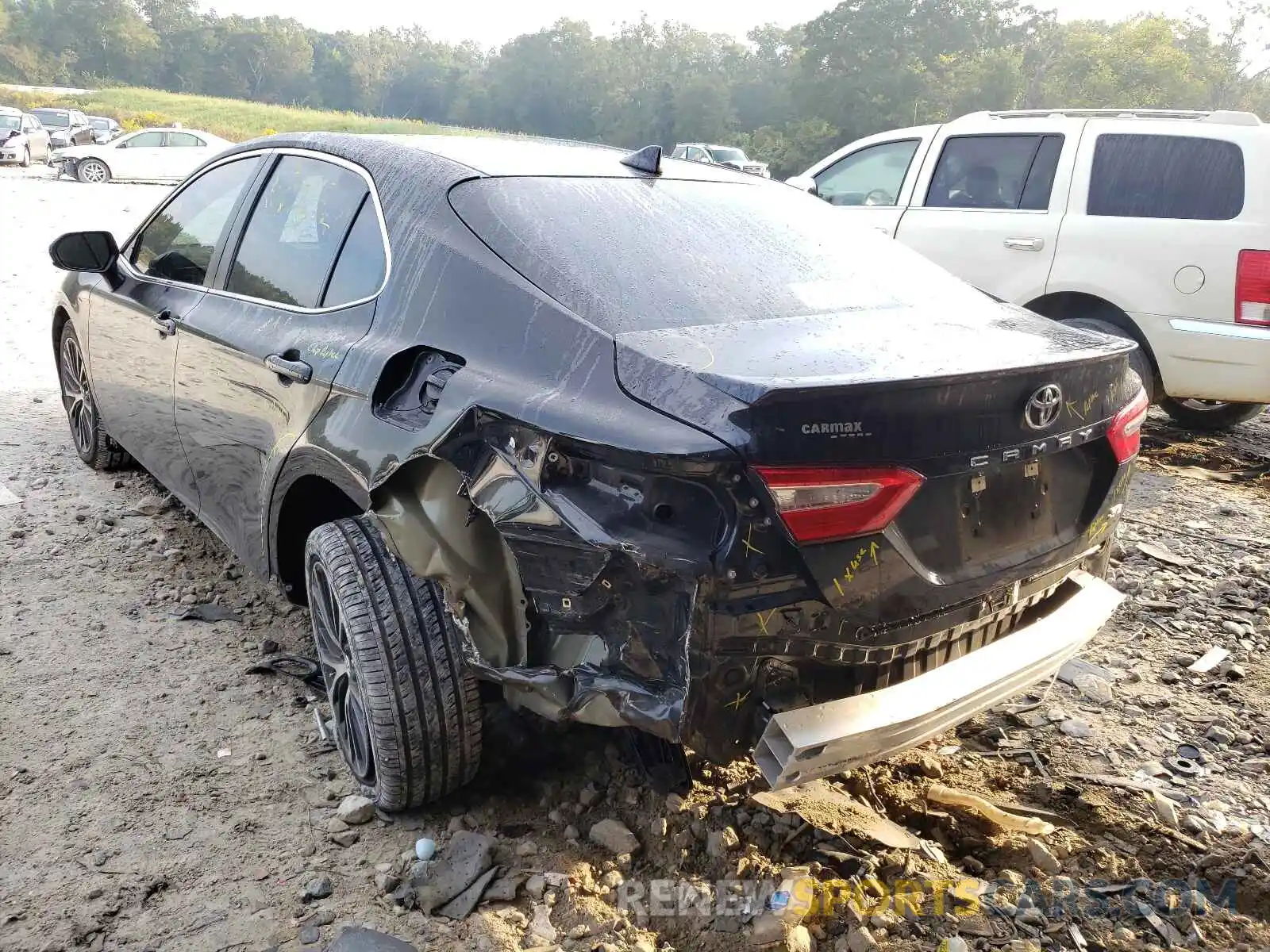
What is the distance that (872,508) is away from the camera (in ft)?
6.11

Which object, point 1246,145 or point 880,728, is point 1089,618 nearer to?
point 880,728

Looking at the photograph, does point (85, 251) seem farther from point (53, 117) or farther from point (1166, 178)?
point (53, 117)

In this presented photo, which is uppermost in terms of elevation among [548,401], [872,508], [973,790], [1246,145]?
[1246,145]

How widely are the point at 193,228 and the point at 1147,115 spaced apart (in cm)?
544

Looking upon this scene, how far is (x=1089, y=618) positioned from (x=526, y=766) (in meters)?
1.54

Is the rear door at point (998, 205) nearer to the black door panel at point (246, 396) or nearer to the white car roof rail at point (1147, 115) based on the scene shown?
the white car roof rail at point (1147, 115)

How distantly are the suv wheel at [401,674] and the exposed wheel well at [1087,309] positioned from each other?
4686mm

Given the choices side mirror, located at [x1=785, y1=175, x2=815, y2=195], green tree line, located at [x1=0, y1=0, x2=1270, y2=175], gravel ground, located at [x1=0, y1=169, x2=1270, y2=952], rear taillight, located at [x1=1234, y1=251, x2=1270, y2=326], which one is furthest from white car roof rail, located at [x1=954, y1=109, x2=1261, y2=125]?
green tree line, located at [x1=0, y1=0, x2=1270, y2=175]

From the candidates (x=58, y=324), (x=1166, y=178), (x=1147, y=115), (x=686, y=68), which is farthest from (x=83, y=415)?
(x=686, y=68)

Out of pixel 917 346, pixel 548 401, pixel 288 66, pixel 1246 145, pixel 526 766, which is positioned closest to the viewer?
pixel 548 401

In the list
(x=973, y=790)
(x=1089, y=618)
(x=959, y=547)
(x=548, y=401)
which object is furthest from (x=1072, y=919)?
(x=548, y=401)

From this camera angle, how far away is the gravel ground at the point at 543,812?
222 cm

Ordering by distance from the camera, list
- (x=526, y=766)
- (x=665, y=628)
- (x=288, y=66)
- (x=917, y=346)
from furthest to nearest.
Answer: (x=288, y=66) → (x=526, y=766) → (x=917, y=346) → (x=665, y=628)

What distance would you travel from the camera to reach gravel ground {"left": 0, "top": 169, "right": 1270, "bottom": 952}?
222 cm
